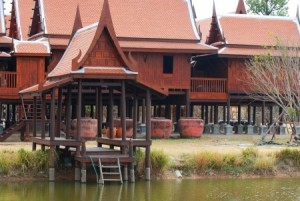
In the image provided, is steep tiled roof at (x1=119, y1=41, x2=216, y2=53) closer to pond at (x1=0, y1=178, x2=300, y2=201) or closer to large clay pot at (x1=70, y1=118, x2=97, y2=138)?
large clay pot at (x1=70, y1=118, x2=97, y2=138)

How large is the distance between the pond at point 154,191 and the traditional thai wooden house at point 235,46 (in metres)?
17.0

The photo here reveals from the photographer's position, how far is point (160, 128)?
41906 millimetres

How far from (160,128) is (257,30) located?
10975mm

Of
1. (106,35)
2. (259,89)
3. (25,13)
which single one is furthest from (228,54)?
(106,35)

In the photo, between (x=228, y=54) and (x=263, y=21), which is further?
(x=263, y=21)

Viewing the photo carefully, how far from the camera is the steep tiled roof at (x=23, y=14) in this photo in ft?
151

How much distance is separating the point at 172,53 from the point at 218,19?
5.46 meters

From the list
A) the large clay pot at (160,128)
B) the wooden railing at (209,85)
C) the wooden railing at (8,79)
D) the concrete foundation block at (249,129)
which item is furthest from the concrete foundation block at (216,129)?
the wooden railing at (8,79)

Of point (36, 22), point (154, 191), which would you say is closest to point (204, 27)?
point (36, 22)

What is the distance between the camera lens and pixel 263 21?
5031 cm

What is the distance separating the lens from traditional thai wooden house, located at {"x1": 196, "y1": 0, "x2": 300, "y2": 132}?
47.1 meters

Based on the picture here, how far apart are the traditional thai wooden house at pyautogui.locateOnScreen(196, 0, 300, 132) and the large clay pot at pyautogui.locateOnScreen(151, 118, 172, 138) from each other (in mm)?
4949

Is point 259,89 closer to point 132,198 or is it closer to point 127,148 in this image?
point 127,148

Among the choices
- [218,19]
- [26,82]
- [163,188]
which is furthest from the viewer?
[218,19]
